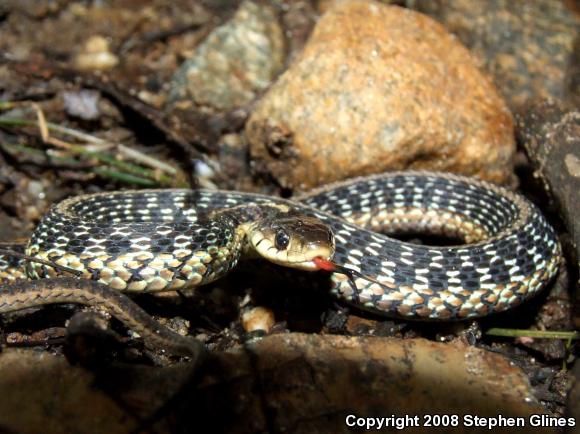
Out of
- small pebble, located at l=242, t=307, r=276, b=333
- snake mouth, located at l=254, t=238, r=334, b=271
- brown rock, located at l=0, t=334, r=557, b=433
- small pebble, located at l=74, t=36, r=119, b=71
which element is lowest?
small pebble, located at l=242, t=307, r=276, b=333

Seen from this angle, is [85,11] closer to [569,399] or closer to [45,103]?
[45,103]

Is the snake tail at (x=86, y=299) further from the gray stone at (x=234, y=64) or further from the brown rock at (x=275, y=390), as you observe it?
the gray stone at (x=234, y=64)

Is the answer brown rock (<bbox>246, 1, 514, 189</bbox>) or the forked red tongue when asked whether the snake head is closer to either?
the forked red tongue

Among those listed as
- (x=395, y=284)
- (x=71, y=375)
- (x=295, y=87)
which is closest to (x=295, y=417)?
(x=71, y=375)

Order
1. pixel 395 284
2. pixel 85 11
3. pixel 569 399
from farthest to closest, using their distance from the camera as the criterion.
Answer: pixel 85 11
pixel 395 284
pixel 569 399

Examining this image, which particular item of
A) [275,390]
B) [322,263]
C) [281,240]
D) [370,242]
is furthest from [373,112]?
[275,390]

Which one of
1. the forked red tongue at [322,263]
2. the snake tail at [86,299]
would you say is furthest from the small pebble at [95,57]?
the forked red tongue at [322,263]

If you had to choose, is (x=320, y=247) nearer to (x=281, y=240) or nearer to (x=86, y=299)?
(x=281, y=240)

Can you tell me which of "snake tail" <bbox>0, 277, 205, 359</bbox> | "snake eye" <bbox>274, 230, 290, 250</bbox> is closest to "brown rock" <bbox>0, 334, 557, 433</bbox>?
"snake tail" <bbox>0, 277, 205, 359</bbox>
